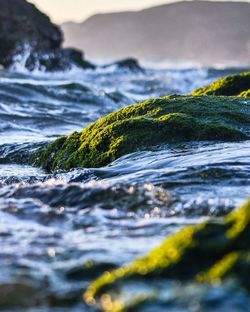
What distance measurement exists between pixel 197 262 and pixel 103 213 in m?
1.84

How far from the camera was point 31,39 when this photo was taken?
35094 mm

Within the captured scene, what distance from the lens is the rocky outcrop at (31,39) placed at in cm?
3391

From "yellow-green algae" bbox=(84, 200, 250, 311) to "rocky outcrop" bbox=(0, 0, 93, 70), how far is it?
103 feet

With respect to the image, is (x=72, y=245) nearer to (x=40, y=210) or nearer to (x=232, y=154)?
(x=40, y=210)

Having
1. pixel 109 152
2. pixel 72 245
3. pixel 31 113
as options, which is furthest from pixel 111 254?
pixel 31 113

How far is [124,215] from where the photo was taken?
4969 mm

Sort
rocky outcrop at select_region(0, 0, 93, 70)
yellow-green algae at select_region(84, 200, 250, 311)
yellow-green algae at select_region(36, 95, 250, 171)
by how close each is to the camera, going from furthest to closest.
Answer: rocky outcrop at select_region(0, 0, 93, 70), yellow-green algae at select_region(36, 95, 250, 171), yellow-green algae at select_region(84, 200, 250, 311)

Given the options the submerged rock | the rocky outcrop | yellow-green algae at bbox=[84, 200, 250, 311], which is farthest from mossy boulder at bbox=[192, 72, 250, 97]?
the submerged rock

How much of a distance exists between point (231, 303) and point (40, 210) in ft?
8.33

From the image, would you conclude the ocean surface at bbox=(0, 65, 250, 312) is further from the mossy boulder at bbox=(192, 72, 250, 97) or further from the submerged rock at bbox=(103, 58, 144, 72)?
the submerged rock at bbox=(103, 58, 144, 72)

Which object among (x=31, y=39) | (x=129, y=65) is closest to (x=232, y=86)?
(x=31, y=39)

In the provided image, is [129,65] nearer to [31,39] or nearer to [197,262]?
[31,39]

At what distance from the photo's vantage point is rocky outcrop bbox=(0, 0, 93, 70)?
3391 cm

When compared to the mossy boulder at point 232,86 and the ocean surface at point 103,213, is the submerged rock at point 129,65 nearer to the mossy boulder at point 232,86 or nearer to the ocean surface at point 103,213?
the mossy boulder at point 232,86
